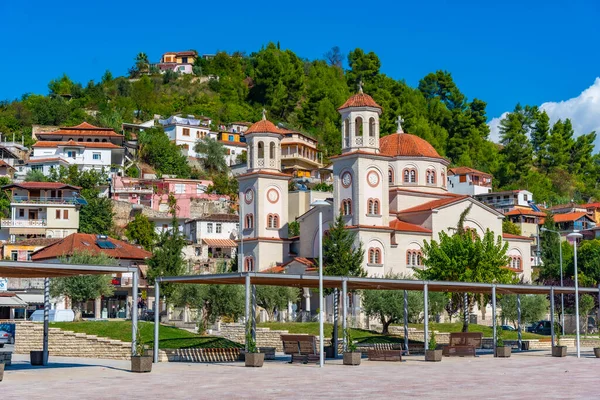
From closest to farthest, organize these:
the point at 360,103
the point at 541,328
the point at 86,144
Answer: the point at 541,328
the point at 360,103
the point at 86,144

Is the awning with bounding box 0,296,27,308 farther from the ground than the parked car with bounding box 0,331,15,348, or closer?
farther from the ground

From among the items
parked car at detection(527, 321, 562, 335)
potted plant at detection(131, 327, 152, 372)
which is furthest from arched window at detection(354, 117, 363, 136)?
potted plant at detection(131, 327, 152, 372)

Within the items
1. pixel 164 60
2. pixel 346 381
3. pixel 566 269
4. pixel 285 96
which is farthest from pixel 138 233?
pixel 164 60

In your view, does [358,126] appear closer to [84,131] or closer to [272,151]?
[272,151]

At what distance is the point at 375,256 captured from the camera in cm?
6259

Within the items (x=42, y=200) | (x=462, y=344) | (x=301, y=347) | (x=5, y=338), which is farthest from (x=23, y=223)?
(x=301, y=347)

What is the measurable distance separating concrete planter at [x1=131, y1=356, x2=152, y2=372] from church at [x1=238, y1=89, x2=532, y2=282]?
37.4 meters

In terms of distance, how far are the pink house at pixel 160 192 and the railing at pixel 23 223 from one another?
1233 centimetres

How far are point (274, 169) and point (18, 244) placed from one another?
2314 centimetres

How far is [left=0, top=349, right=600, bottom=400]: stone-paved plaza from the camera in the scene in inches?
728

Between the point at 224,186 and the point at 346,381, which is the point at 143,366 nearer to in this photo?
the point at 346,381

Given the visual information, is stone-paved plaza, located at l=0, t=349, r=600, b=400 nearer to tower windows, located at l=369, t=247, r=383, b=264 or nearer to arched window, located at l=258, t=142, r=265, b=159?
tower windows, located at l=369, t=247, r=383, b=264

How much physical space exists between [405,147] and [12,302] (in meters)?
31.4

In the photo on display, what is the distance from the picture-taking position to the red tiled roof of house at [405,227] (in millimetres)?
64375
